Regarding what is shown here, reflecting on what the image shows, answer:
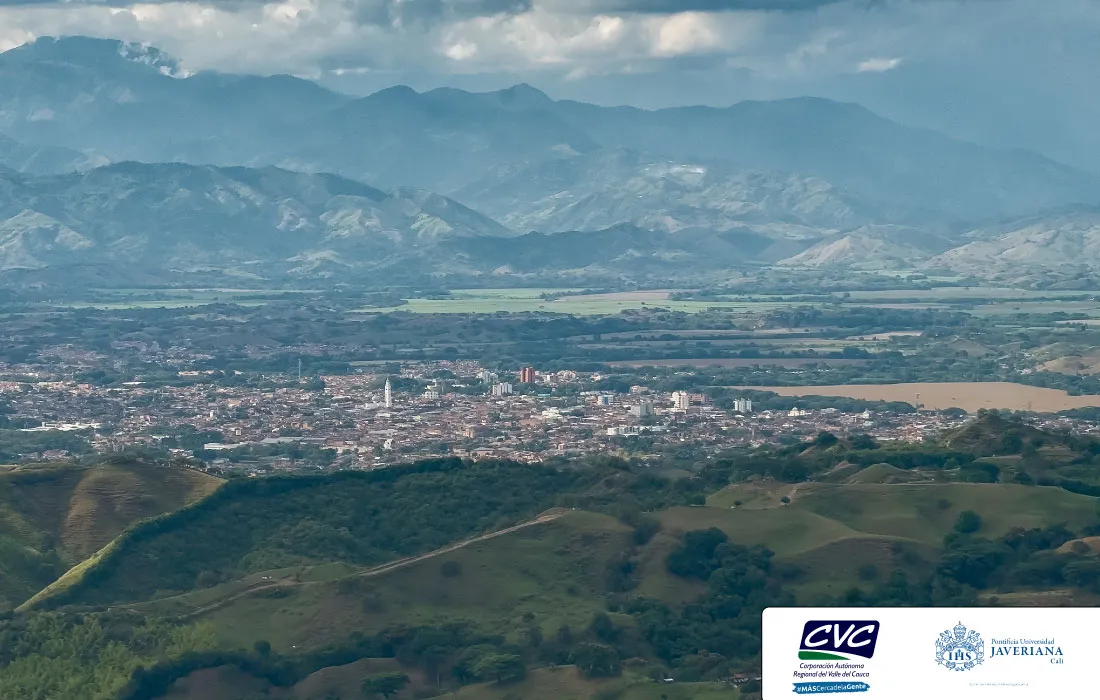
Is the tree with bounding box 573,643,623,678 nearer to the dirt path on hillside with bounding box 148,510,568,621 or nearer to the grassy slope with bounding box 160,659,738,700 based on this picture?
the grassy slope with bounding box 160,659,738,700

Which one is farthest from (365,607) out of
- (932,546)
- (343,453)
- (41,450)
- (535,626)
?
(41,450)

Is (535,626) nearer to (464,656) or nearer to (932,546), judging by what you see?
(464,656)

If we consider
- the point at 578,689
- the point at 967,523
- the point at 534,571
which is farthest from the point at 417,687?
the point at 967,523

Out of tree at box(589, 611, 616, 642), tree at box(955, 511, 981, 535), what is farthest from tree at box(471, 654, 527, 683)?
tree at box(955, 511, 981, 535)

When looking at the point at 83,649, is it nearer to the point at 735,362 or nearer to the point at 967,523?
the point at 967,523

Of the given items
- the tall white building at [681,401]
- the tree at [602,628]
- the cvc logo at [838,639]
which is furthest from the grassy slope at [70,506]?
the tall white building at [681,401]

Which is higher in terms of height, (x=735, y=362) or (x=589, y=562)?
(x=589, y=562)
